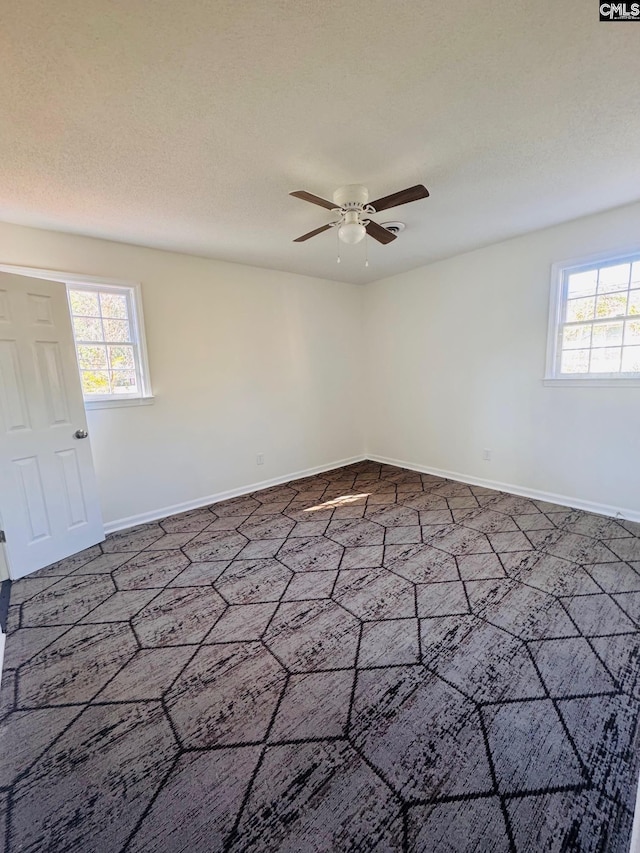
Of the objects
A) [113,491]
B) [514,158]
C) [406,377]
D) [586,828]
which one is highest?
[514,158]

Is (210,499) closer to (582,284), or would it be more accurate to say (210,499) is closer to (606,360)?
(606,360)

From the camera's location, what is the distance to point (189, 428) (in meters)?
3.79

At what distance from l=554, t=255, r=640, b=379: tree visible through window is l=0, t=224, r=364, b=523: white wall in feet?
8.51

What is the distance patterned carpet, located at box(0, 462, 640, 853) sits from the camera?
1.16 m

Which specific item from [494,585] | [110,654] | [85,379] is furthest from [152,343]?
[494,585]

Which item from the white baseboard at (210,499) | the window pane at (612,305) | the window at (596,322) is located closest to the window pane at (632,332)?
the window at (596,322)

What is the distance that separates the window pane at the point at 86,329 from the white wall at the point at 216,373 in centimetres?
40

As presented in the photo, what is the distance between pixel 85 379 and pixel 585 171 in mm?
4108

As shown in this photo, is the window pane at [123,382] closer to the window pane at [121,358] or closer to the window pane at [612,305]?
the window pane at [121,358]

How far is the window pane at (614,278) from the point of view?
3047 mm

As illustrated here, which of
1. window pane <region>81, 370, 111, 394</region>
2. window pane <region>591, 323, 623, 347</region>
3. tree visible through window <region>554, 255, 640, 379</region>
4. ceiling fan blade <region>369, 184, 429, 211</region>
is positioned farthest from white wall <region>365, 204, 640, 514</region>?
window pane <region>81, 370, 111, 394</region>

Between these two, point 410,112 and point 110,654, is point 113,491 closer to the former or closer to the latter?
point 110,654

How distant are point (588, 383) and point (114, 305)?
14.5 feet

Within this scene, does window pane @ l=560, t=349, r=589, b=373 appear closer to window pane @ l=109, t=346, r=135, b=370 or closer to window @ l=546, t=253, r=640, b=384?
window @ l=546, t=253, r=640, b=384
